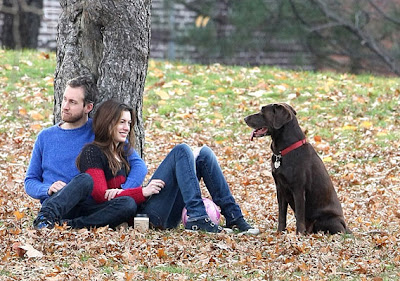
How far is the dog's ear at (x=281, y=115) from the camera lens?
6.74 m

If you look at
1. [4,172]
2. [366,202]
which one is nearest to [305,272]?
[366,202]

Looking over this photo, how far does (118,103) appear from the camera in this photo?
6.67m

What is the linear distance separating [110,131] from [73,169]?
0.45 m

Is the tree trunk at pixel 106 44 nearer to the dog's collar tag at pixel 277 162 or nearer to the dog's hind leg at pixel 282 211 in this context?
the dog's collar tag at pixel 277 162

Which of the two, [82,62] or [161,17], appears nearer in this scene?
[82,62]

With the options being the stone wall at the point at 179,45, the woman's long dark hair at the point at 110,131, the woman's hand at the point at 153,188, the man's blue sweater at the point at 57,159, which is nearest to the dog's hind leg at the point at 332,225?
the woman's hand at the point at 153,188

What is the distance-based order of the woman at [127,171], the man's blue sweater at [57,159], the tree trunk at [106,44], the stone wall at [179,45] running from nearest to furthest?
the woman at [127,171] → the man's blue sweater at [57,159] → the tree trunk at [106,44] → the stone wall at [179,45]

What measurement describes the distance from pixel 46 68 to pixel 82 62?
7507 mm

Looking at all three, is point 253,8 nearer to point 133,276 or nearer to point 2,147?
point 2,147

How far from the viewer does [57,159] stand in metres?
6.59

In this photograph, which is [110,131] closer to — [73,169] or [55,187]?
[73,169]

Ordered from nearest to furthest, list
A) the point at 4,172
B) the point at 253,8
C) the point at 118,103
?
the point at 118,103, the point at 4,172, the point at 253,8

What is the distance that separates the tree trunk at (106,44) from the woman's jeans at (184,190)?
960 millimetres

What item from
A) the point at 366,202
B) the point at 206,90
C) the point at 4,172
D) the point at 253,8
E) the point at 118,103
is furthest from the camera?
the point at 253,8
